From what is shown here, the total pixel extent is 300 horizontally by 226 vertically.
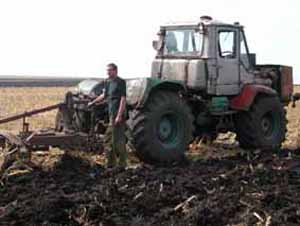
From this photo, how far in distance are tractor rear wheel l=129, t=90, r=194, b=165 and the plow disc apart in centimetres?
198

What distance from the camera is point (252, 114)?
15.8 metres

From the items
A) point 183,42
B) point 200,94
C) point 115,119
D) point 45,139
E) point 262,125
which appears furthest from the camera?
point 262,125

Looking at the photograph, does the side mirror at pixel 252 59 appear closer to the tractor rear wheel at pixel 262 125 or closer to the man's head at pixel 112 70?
the tractor rear wheel at pixel 262 125

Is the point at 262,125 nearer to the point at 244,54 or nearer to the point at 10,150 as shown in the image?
the point at 244,54

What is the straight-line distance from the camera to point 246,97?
15.8 meters

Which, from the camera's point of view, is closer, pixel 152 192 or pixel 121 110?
pixel 152 192

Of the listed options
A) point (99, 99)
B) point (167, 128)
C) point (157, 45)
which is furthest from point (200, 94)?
point (99, 99)

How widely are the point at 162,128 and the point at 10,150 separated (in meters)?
2.88

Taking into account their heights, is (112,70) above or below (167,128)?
above

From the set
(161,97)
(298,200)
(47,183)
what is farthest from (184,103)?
(298,200)

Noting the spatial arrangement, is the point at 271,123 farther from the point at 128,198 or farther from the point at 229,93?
the point at 128,198

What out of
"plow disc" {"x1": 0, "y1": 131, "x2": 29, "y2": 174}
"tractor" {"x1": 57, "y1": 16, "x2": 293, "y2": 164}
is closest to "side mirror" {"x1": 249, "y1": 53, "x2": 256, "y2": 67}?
"tractor" {"x1": 57, "y1": 16, "x2": 293, "y2": 164}

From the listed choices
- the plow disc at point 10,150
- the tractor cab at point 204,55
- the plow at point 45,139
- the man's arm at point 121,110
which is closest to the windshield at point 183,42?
the tractor cab at point 204,55

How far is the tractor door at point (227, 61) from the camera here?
595 inches
